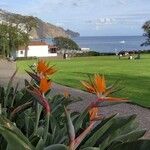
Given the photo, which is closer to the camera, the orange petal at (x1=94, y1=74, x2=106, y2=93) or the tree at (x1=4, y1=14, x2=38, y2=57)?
the orange petal at (x1=94, y1=74, x2=106, y2=93)

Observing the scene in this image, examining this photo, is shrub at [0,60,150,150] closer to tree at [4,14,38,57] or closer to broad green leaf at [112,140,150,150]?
broad green leaf at [112,140,150,150]

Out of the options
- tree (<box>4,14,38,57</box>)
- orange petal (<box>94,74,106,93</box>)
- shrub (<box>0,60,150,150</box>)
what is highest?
tree (<box>4,14,38,57</box>)

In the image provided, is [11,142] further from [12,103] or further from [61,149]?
[12,103]

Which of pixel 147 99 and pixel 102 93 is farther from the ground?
pixel 102 93

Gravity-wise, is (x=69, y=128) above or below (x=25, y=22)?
below

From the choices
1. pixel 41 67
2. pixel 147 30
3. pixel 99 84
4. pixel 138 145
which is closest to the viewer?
pixel 138 145

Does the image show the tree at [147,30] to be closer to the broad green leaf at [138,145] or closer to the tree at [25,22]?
the tree at [25,22]

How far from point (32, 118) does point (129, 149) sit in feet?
6.44

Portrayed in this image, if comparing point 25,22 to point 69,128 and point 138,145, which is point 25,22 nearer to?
point 69,128

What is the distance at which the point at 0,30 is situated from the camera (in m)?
86.6

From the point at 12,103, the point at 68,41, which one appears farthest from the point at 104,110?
the point at 68,41

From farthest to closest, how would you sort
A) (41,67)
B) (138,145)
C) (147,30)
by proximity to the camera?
1. (147,30)
2. (41,67)
3. (138,145)

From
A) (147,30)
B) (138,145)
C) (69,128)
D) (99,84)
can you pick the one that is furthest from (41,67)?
(147,30)

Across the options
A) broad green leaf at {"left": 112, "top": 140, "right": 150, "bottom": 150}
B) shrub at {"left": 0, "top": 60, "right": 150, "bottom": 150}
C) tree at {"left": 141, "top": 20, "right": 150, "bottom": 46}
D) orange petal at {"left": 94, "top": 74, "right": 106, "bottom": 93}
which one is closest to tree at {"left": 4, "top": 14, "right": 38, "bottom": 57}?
tree at {"left": 141, "top": 20, "right": 150, "bottom": 46}
